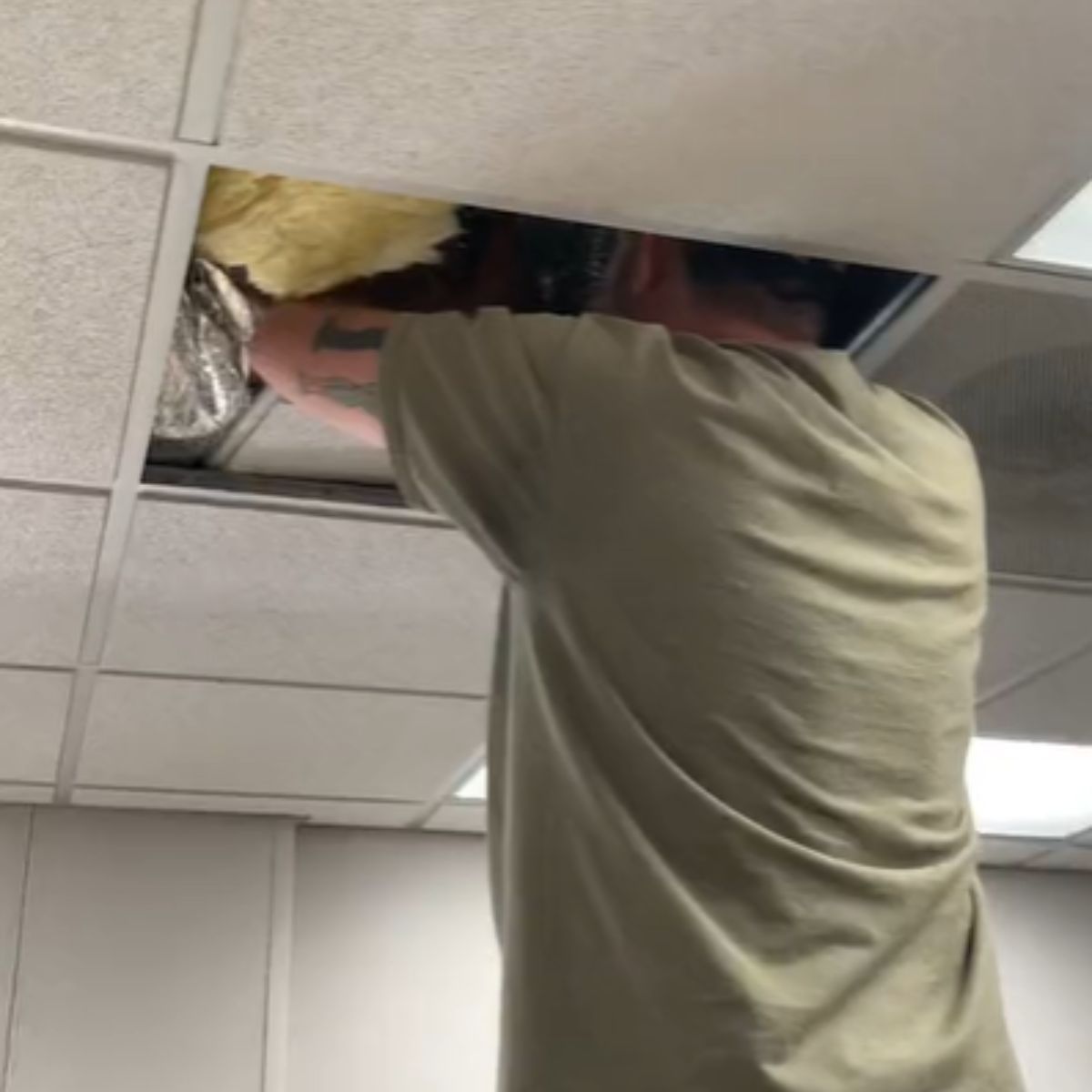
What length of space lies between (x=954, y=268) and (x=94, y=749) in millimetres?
1858

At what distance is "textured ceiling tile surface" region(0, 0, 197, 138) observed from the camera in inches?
43.1

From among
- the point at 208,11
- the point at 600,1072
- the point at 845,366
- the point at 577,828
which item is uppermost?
the point at 208,11

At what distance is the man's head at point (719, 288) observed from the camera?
147 centimetres

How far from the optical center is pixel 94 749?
9.04ft

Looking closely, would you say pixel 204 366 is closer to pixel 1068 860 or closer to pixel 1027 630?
pixel 1027 630

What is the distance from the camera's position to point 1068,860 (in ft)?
12.5

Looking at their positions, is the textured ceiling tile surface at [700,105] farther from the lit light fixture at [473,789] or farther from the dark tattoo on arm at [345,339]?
the lit light fixture at [473,789]

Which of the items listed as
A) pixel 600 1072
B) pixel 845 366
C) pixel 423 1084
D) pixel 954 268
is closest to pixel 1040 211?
pixel 954 268

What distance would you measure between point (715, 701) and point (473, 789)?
2.10m

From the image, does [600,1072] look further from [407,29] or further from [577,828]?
[407,29]

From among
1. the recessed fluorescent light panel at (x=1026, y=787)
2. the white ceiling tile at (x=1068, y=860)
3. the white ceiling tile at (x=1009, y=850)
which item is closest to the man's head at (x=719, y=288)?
the recessed fluorescent light panel at (x=1026, y=787)

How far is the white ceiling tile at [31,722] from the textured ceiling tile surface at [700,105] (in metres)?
1.36

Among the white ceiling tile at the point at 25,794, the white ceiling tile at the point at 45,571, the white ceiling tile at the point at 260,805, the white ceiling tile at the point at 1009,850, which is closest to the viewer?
the white ceiling tile at the point at 45,571

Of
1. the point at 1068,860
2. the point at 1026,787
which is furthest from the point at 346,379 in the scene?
the point at 1068,860
